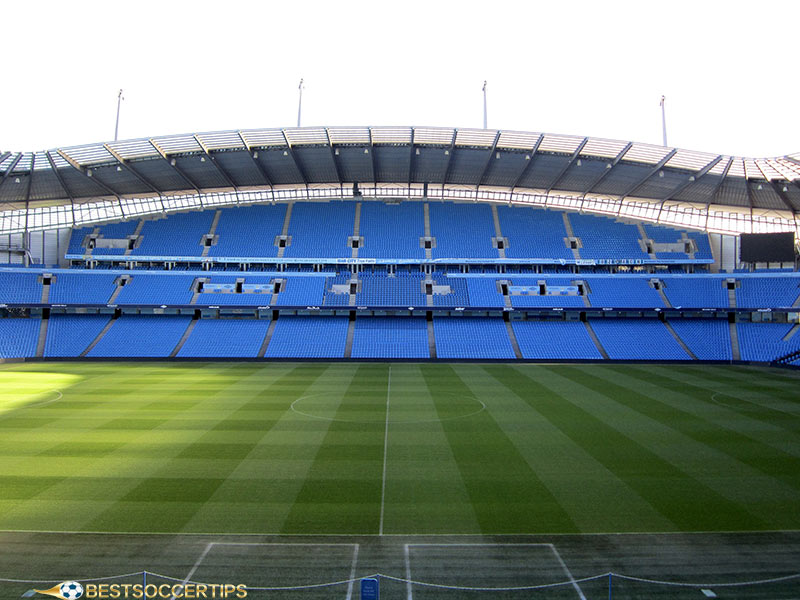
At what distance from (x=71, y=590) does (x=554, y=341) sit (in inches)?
1588

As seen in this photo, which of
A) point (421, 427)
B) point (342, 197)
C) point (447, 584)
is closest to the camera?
point (447, 584)

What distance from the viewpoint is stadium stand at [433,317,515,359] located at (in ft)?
140

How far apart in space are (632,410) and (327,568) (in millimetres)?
18246

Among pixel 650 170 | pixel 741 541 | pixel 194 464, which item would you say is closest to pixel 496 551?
pixel 741 541

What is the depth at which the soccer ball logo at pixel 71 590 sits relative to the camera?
871 centimetres

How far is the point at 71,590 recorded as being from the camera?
8.89 meters

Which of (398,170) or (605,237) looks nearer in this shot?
(398,170)

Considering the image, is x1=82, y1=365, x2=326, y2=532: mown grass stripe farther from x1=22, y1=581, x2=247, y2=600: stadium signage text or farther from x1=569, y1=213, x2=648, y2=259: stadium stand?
x1=569, y1=213, x2=648, y2=259: stadium stand

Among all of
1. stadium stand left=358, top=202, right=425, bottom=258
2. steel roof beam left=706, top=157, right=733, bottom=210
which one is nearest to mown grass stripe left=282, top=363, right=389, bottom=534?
stadium stand left=358, top=202, right=425, bottom=258

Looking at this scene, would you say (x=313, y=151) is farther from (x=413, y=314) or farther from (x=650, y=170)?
(x=650, y=170)

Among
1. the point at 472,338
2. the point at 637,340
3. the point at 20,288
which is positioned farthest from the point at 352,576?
the point at 20,288

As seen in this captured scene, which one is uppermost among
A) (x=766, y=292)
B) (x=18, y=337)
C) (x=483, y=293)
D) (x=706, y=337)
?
(x=483, y=293)

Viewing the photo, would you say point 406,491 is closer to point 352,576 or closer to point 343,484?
point 343,484

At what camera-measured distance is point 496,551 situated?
34.2 feet
